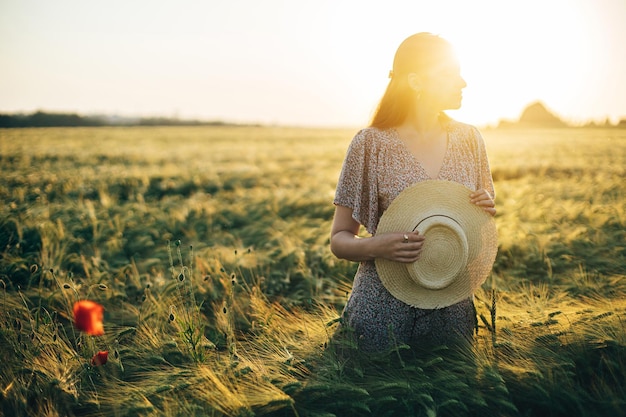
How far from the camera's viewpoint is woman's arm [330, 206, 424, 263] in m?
2.01

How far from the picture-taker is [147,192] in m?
9.82

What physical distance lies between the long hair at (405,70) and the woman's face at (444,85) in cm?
4


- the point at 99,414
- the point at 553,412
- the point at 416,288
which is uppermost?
the point at 416,288

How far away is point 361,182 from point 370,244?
342mm

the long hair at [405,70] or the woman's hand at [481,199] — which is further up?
the long hair at [405,70]

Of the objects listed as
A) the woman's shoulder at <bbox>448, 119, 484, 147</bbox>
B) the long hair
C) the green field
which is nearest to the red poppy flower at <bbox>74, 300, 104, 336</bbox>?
the green field

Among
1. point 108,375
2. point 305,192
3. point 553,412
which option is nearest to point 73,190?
point 305,192

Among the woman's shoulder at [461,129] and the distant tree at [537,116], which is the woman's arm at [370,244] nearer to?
the woman's shoulder at [461,129]

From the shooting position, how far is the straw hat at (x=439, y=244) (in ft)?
6.83

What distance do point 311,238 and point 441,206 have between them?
3.23 metres

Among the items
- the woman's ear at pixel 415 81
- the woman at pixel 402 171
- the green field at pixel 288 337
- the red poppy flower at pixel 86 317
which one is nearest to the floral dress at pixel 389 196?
the woman at pixel 402 171

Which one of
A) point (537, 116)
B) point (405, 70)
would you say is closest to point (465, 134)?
point (405, 70)

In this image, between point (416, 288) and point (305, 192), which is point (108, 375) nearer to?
point (416, 288)

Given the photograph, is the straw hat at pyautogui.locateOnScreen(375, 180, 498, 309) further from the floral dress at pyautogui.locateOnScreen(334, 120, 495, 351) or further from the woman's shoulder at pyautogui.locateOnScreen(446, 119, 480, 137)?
the woman's shoulder at pyautogui.locateOnScreen(446, 119, 480, 137)
